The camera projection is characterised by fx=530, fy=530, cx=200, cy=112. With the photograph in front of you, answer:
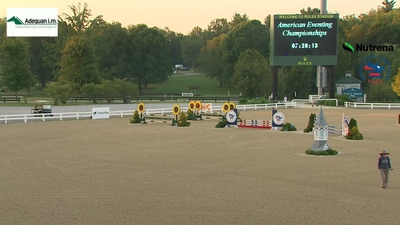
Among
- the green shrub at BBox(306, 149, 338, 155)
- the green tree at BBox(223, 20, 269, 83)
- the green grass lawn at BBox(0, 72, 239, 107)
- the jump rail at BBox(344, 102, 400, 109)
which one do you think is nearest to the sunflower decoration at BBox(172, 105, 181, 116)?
the green shrub at BBox(306, 149, 338, 155)

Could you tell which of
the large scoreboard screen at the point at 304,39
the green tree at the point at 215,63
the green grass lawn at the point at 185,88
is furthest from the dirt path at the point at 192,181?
the green tree at the point at 215,63

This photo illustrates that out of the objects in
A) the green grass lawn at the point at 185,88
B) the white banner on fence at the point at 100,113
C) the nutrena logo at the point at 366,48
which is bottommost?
the white banner on fence at the point at 100,113

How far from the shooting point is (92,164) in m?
21.5

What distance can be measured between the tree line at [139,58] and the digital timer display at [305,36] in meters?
24.8

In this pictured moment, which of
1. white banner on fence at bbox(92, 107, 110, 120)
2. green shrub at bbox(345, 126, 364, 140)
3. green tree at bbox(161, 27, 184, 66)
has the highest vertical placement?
green tree at bbox(161, 27, 184, 66)

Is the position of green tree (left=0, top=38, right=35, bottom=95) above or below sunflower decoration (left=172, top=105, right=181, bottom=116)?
above

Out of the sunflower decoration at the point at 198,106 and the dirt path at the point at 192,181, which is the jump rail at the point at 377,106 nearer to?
the sunflower decoration at the point at 198,106

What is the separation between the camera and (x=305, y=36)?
194 feet

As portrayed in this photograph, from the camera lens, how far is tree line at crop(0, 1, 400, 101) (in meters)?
78.5

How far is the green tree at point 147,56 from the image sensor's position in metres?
110

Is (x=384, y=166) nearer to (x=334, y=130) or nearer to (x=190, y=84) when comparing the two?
(x=334, y=130)

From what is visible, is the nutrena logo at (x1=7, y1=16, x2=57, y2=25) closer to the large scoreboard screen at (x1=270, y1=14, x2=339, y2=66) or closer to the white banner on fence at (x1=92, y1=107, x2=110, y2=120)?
the white banner on fence at (x1=92, y1=107, x2=110, y2=120)

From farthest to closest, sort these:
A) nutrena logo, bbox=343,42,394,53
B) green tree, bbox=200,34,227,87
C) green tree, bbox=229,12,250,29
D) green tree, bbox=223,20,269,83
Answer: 1. green tree, bbox=229,12,250,29
2. green tree, bbox=200,34,227,87
3. green tree, bbox=223,20,269,83
4. nutrena logo, bbox=343,42,394,53

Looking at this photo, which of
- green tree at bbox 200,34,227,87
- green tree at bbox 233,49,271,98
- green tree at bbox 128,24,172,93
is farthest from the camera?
green tree at bbox 200,34,227,87
